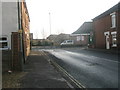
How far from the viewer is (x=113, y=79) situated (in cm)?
1066

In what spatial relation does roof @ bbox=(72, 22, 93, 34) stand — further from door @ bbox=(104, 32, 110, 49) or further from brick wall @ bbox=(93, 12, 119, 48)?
door @ bbox=(104, 32, 110, 49)

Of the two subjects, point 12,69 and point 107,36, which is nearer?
point 12,69

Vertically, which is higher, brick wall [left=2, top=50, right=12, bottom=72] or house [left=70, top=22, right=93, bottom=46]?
house [left=70, top=22, right=93, bottom=46]

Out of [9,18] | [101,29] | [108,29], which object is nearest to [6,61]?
[9,18]

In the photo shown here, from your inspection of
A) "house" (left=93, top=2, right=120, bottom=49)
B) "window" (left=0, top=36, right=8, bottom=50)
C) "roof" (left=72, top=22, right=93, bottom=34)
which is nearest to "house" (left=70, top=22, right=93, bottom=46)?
"roof" (left=72, top=22, right=93, bottom=34)

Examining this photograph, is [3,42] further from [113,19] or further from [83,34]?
[83,34]

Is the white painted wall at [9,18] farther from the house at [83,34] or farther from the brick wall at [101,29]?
the house at [83,34]

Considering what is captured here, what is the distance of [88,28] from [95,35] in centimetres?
2418

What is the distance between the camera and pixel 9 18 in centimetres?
1525

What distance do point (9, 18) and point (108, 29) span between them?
905 inches

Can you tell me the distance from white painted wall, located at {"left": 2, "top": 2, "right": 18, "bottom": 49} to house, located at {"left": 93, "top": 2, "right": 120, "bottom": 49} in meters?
19.5

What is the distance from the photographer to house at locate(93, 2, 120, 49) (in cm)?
3238

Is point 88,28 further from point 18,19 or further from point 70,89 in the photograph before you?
point 70,89

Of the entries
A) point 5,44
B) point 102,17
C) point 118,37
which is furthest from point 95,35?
point 5,44
